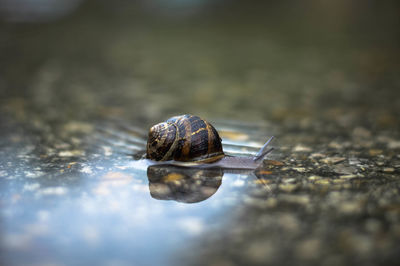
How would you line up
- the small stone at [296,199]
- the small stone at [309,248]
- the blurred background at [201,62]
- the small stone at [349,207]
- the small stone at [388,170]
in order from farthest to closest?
the blurred background at [201,62] → the small stone at [388,170] → the small stone at [296,199] → the small stone at [349,207] → the small stone at [309,248]

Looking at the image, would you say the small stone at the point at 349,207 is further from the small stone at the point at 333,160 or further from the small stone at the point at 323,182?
the small stone at the point at 333,160

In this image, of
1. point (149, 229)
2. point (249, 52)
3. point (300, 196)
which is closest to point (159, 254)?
point (149, 229)

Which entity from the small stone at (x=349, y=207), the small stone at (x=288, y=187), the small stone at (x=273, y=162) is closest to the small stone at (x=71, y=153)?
the small stone at (x=273, y=162)

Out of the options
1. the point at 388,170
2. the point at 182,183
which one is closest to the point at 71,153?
the point at 182,183

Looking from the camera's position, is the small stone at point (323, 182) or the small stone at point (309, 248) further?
the small stone at point (323, 182)

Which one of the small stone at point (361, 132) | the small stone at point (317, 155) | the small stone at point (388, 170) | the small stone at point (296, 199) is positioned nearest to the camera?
the small stone at point (296, 199)

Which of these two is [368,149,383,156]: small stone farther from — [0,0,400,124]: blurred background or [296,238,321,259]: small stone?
[296,238,321,259]: small stone

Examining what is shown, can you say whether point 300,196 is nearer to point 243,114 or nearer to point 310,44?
point 243,114

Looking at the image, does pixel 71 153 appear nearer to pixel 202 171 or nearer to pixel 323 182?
pixel 202 171

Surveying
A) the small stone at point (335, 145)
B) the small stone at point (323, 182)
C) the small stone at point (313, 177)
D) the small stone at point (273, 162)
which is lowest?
the small stone at point (323, 182)
